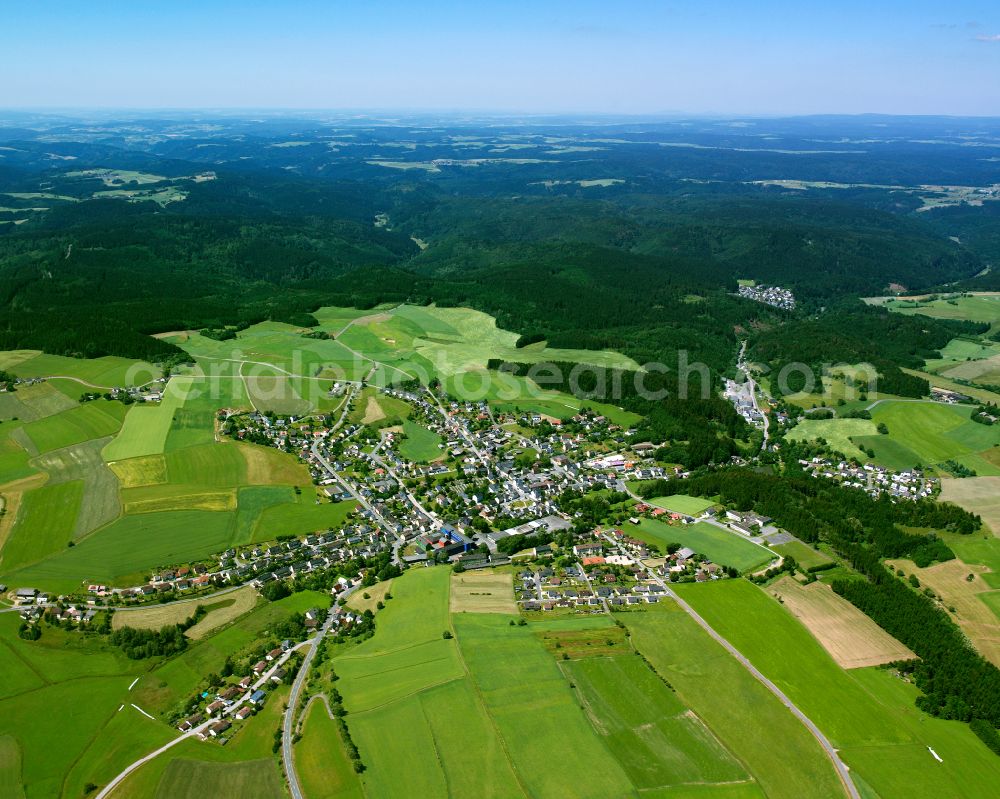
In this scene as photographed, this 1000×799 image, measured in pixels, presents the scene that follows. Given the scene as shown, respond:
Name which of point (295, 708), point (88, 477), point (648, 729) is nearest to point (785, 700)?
point (648, 729)

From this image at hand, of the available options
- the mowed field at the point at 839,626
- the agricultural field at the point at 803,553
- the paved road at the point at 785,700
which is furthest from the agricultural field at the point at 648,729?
the agricultural field at the point at 803,553

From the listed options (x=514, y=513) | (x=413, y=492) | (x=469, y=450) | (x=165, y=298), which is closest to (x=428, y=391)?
(x=469, y=450)

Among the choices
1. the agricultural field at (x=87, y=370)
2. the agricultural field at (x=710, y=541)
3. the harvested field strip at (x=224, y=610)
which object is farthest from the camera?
the agricultural field at (x=87, y=370)

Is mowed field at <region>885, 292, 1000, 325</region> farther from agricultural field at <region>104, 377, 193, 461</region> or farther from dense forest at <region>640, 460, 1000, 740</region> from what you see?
agricultural field at <region>104, 377, 193, 461</region>

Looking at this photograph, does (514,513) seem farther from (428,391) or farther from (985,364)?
(985,364)

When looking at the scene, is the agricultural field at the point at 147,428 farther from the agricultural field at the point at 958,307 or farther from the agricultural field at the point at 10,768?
the agricultural field at the point at 958,307

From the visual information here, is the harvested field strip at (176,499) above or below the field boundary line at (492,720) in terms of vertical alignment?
above
